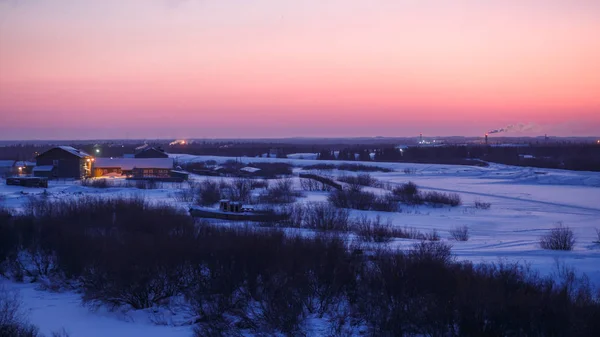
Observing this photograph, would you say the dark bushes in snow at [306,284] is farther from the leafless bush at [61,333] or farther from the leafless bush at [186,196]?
the leafless bush at [186,196]

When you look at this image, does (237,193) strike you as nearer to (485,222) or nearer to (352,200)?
(352,200)

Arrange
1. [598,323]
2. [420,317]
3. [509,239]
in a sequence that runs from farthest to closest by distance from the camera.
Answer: [509,239], [420,317], [598,323]

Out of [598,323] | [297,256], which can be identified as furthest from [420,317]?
[297,256]

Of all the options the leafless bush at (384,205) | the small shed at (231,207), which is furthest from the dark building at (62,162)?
the leafless bush at (384,205)

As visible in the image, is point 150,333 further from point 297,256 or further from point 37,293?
point 37,293

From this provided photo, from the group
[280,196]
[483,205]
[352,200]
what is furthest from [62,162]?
[483,205]

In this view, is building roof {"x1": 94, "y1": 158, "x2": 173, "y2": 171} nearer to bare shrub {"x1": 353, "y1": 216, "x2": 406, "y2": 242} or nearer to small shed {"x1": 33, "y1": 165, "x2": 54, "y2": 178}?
small shed {"x1": 33, "y1": 165, "x2": 54, "y2": 178}
